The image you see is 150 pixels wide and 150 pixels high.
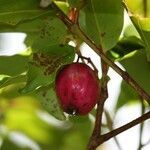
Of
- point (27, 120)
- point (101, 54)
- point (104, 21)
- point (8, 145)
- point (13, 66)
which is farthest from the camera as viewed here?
point (27, 120)

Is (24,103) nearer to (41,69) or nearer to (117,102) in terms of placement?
(117,102)

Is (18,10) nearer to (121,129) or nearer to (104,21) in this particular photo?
(104,21)

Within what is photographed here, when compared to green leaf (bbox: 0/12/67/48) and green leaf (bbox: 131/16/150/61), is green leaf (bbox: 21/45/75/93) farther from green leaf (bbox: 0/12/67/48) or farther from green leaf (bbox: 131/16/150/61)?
green leaf (bbox: 131/16/150/61)

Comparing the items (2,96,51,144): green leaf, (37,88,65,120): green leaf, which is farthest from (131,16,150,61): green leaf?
(2,96,51,144): green leaf

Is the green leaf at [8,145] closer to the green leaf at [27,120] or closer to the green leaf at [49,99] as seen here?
the green leaf at [27,120]

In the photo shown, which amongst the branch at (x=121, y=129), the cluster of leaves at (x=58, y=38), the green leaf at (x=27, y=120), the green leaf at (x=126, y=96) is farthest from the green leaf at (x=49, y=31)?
the green leaf at (x=27, y=120)

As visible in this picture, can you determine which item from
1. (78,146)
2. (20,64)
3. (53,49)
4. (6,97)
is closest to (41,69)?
(53,49)

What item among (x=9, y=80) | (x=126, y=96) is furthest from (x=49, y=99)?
(x=126, y=96)
